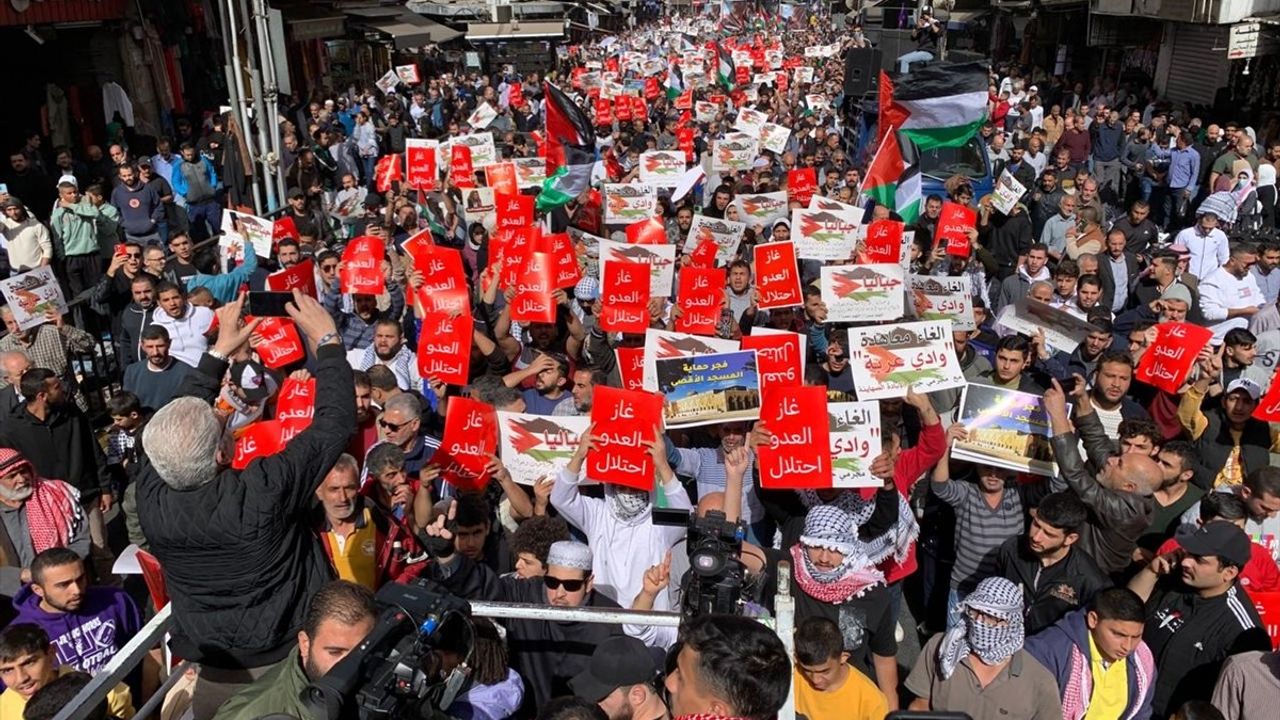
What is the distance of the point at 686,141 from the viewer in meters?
19.6

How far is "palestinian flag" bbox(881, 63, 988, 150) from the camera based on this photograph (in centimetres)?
1187

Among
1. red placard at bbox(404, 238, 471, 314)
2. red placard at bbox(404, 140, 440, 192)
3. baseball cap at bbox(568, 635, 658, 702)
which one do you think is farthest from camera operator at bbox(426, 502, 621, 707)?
red placard at bbox(404, 140, 440, 192)

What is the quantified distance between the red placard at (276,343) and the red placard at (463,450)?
2222mm

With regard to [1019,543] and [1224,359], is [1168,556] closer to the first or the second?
[1019,543]

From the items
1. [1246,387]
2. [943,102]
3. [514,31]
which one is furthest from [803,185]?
[514,31]

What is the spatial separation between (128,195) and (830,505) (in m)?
11.2

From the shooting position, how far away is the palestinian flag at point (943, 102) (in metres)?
11.9

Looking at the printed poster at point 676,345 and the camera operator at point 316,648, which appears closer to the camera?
the camera operator at point 316,648

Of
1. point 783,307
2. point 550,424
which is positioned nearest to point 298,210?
point 783,307

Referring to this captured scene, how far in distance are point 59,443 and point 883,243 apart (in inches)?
285

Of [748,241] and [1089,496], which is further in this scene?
[748,241]

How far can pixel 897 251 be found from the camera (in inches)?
416

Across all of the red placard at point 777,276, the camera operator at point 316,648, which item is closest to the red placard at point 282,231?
the red placard at point 777,276

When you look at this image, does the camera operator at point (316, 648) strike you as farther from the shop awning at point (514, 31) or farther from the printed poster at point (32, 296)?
the shop awning at point (514, 31)
